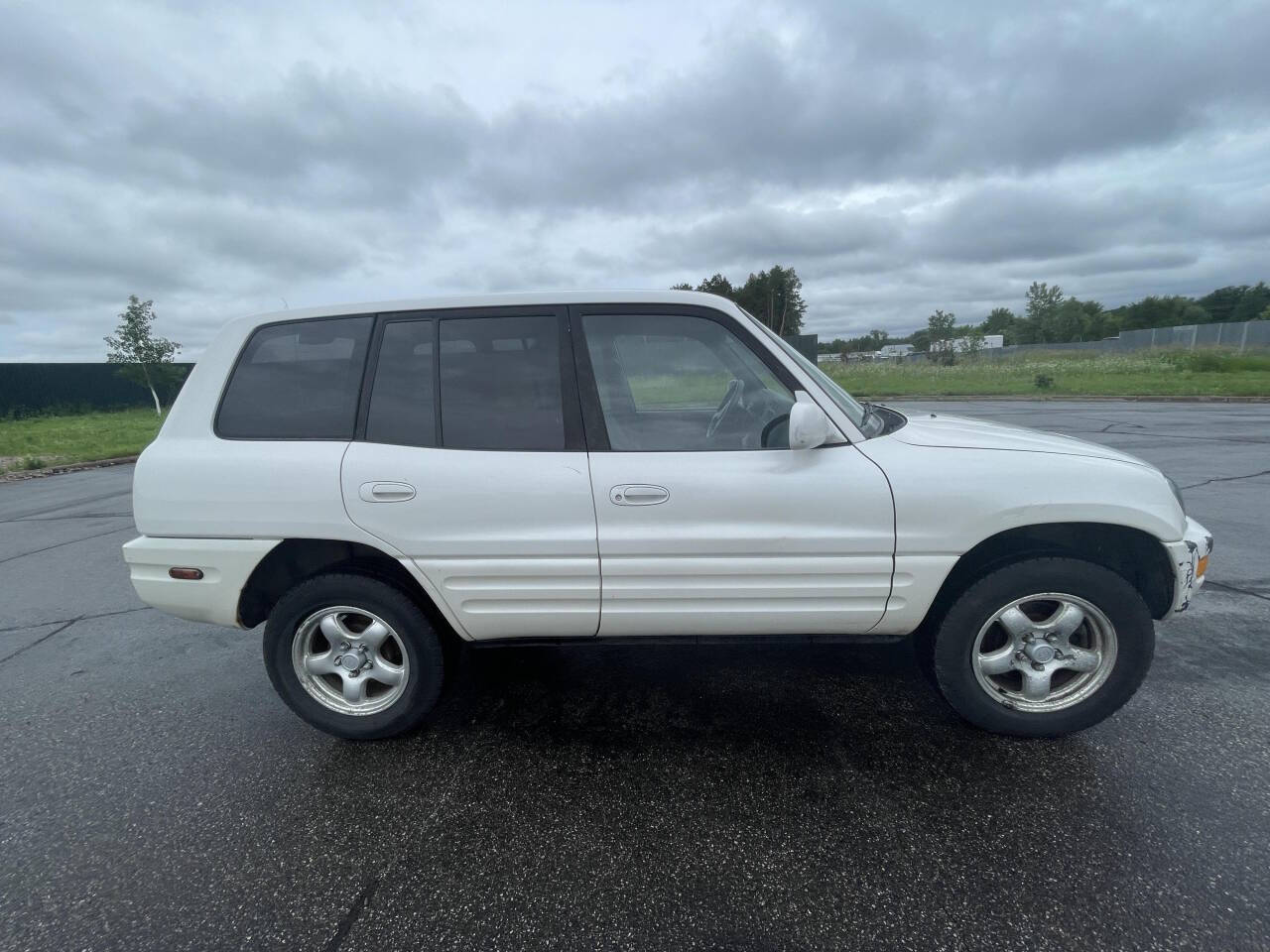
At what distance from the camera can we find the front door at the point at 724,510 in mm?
2385

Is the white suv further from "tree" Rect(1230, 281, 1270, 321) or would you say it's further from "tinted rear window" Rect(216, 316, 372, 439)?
"tree" Rect(1230, 281, 1270, 321)

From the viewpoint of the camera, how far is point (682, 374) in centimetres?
282

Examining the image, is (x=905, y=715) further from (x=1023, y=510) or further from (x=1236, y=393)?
(x=1236, y=393)

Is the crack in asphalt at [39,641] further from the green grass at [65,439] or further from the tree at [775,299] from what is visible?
the tree at [775,299]

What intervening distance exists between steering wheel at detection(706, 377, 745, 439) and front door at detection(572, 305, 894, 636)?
0.13 ft

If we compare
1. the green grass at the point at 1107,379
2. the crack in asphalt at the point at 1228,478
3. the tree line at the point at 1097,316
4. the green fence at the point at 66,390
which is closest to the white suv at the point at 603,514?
the crack in asphalt at the point at 1228,478

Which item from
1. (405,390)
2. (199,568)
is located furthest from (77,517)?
(405,390)

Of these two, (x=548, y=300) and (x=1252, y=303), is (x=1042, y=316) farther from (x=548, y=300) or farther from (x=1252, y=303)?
(x=548, y=300)

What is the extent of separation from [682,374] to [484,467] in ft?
3.22

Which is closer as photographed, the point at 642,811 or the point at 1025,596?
the point at 642,811

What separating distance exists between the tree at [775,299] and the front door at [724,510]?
58.8 ft

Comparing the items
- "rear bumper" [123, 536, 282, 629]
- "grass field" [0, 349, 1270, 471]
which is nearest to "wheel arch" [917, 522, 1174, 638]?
"rear bumper" [123, 536, 282, 629]

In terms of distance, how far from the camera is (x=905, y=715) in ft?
9.00

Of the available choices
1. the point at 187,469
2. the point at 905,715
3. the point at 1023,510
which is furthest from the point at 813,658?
the point at 187,469
